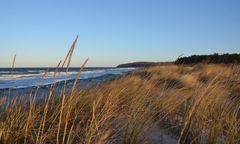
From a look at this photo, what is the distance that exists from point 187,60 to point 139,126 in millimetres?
16840

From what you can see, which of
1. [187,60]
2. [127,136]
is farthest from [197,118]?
[187,60]

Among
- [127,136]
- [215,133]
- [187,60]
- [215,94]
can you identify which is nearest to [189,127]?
[215,133]

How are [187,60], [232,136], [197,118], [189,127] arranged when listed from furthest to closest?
[187,60]
[197,118]
[189,127]
[232,136]

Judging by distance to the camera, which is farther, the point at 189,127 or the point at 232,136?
the point at 189,127

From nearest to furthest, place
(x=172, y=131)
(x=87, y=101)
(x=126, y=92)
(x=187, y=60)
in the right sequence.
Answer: (x=172, y=131), (x=87, y=101), (x=126, y=92), (x=187, y=60)

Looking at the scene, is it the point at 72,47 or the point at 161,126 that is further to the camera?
the point at 161,126

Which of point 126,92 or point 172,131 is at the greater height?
point 126,92

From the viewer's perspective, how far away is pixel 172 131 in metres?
2.51

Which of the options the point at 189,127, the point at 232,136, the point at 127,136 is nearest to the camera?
the point at 232,136

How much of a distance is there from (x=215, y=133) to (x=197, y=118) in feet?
1.06

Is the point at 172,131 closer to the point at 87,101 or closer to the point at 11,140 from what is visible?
the point at 87,101

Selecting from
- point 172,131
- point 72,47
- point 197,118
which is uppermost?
point 72,47

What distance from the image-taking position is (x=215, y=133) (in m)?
1.97

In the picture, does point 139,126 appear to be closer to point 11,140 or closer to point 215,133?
point 215,133
